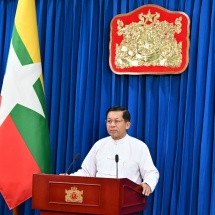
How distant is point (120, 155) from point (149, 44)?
1.02 metres

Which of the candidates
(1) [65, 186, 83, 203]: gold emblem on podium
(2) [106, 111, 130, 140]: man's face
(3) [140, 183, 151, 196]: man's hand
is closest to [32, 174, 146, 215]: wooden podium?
(1) [65, 186, 83, 203]: gold emblem on podium

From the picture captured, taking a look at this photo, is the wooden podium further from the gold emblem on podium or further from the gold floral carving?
the gold floral carving

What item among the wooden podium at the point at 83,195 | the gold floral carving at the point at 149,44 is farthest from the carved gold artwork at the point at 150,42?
the wooden podium at the point at 83,195

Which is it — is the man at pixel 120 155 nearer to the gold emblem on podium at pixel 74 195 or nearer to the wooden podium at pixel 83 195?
the wooden podium at pixel 83 195

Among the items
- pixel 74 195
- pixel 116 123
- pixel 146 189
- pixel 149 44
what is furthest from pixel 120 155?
pixel 149 44

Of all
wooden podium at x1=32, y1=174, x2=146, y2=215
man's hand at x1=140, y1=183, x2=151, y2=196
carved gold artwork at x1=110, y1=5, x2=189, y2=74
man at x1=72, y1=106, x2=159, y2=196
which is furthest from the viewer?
carved gold artwork at x1=110, y1=5, x2=189, y2=74

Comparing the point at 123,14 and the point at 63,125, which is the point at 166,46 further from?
the point at 63,125

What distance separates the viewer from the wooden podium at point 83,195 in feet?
10.1

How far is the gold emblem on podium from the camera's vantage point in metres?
3.17

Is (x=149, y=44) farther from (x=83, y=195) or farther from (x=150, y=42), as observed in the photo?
(x=83, y=195)

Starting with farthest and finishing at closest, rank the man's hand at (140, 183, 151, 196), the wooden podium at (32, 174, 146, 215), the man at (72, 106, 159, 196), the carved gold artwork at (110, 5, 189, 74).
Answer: the carved gold artwork at (110, 5, 189, 74), the man at (72, 106, 159, 196), the man's hand at (140, 183, 151, 196), the wooden podium at (32, 174, 146, 215)

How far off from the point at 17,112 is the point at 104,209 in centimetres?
142

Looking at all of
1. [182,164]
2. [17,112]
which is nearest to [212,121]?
[182,164]

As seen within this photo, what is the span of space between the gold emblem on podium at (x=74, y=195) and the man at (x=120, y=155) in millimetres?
620
